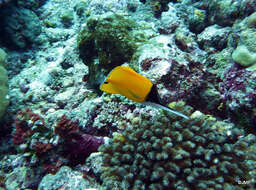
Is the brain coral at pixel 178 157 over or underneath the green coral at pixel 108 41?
underneath

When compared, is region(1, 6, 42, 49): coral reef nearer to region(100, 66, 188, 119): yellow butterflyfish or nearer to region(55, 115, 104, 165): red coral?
region(55, 115, 104, 165): red coral

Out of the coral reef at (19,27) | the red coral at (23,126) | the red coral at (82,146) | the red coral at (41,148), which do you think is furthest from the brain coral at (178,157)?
the coral reef at (19,27)

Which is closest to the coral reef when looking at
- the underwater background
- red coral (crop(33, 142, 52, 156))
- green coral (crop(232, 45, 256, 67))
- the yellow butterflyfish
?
the underwater background

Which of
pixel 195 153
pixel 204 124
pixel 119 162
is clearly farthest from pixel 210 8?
pixel 119 162

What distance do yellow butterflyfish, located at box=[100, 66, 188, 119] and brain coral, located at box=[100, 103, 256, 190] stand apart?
0.75 meters

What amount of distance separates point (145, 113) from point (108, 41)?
2277 millimetres

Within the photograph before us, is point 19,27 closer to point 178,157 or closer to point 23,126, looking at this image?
point 23,126

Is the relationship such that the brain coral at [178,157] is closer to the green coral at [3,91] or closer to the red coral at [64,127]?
the red coral at [64,127]

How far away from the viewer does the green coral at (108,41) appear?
4.32m

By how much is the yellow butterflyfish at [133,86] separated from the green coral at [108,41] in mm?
2213

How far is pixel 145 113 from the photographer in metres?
3.20

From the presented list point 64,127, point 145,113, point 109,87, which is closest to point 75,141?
point 64,127

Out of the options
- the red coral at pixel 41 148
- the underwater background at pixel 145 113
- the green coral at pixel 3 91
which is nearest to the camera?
the underwater background at pixel 145 113

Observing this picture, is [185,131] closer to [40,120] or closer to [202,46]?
[40,120]
